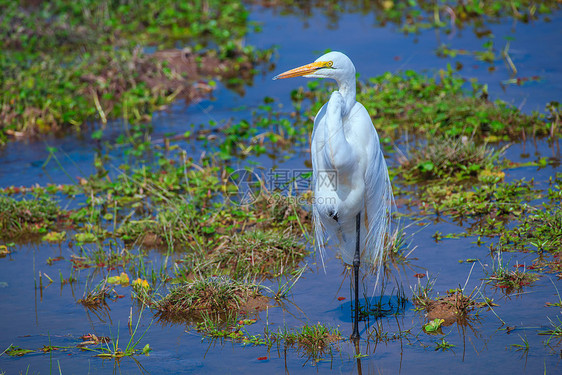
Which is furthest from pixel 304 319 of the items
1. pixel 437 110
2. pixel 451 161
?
pixel 437 110

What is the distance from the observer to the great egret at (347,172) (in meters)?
3.71

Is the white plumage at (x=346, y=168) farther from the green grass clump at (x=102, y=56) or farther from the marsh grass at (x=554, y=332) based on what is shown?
the green grass clump at (x=102, y=56)

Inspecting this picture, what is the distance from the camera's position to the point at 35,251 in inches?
213

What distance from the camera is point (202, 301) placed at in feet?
→ 14.2

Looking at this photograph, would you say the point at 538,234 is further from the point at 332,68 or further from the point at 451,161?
the point at 332,68

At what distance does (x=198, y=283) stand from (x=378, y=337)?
123 centimetres

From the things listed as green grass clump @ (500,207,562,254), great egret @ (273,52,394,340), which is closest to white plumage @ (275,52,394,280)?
great egret @ (273,52,394,340)

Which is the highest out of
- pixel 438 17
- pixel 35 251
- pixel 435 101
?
pixel 438 17

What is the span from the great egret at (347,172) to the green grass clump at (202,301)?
72 centimetres

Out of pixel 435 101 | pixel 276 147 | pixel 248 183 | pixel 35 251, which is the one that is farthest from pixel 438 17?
pixel 35 251

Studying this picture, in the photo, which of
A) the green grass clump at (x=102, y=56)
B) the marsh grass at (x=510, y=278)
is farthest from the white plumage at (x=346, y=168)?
the green grass clump at (x=102, y=56)

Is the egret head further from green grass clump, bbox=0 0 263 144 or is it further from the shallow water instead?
green grass clump, bbox=0 0 263 144

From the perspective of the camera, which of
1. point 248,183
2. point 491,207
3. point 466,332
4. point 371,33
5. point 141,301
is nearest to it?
point 466,332

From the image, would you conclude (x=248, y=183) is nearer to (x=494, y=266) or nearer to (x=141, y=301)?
(x=141, y=301)
